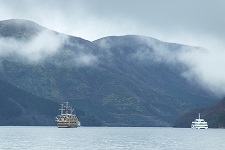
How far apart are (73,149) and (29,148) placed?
513 inches

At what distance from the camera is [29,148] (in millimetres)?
184000

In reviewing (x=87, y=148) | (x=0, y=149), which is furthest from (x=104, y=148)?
(x=0, y=149)

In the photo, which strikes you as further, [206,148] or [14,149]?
[206,148]

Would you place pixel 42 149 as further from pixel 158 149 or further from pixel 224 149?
pixel 224 149

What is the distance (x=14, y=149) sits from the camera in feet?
586

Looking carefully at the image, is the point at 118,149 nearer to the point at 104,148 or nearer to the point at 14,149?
the point at 104,148

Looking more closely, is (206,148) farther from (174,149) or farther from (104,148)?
(104,148)

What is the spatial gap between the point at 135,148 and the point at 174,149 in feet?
41.3

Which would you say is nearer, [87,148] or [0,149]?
[0,149]

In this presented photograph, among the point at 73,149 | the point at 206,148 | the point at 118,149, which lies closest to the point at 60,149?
the point at 73,149

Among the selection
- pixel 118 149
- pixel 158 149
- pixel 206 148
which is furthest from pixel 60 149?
pixel 206 148

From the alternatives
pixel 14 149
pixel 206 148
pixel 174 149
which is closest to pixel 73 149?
pixel 14 149

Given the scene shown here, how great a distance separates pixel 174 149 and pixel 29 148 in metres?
42.8

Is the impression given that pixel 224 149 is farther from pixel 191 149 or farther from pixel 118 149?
pixel 118 149
